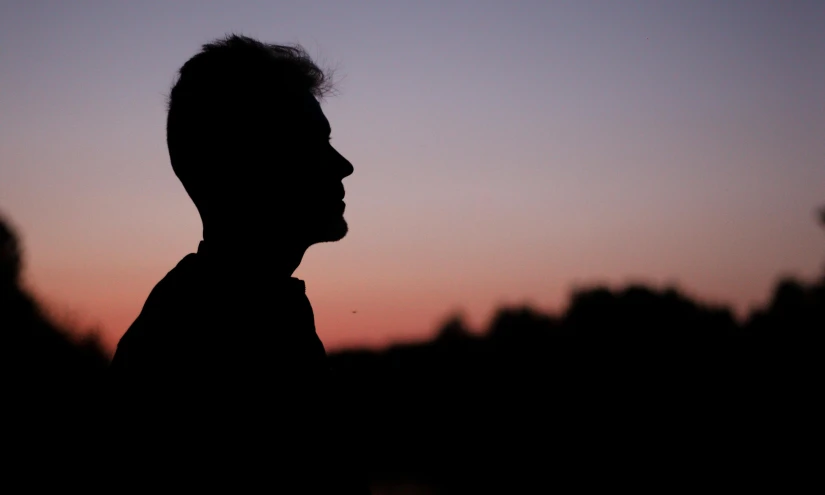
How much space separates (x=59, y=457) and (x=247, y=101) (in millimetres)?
955

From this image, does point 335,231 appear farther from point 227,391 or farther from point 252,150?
point 227,391

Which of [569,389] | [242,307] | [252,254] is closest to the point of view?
[242,307]

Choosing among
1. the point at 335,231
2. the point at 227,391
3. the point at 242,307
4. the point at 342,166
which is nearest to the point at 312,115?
the point at 342,166

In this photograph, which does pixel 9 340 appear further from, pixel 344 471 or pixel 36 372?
pixel 344 471

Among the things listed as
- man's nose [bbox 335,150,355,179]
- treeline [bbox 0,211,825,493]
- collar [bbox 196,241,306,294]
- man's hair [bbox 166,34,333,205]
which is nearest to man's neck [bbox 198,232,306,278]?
collar [bbox 196,241,306,294]

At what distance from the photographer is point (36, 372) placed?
3438 cm

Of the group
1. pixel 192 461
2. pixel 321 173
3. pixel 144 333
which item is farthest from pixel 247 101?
pixel 192 461

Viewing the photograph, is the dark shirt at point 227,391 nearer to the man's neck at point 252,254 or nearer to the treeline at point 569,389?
the man's neck at point 252,254

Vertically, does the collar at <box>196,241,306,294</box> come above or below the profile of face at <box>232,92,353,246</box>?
below

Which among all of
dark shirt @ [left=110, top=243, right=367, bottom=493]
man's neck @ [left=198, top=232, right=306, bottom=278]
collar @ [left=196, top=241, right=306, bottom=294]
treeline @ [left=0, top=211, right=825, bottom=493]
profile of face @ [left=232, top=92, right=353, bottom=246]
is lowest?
dark shirt @ [left=110, top=243, right=367, bottom=493]

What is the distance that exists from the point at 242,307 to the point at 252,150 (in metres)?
0.44

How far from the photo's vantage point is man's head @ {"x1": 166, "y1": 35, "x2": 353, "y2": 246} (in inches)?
77.5

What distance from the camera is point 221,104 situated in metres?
1.99

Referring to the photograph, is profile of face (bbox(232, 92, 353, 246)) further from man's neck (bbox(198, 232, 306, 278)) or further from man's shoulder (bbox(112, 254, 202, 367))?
man's shoulder (bbox(112, 254, 202, 367))
